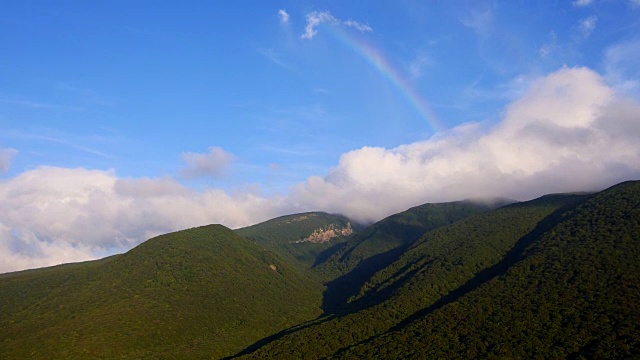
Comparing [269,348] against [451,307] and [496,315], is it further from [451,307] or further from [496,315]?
[496,315]

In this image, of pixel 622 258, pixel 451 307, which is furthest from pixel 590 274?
pixel 451 307

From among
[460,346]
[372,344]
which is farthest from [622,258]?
[372,344]

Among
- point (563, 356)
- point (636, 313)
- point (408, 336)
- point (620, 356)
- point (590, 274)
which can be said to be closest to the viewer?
point (620, 356)

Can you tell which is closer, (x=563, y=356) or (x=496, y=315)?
(x=563, y=356)

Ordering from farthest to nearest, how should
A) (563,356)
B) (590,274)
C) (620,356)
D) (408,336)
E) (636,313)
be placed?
(590,274), (408,336), (636,313), (563,356), (620,356)

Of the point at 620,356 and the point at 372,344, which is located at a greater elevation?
the point at 372,344

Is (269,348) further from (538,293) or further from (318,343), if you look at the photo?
(538,293)

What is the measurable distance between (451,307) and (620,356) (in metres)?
69.9

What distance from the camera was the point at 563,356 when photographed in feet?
463

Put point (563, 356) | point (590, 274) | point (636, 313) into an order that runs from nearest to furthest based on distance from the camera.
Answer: point (563, 356) < point (636, 313) < point (590, 274)

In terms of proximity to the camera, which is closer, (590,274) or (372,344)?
(372,344)

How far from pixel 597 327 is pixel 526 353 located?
934 inches

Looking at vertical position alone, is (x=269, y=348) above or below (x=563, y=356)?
above

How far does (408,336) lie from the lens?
17488 cm
